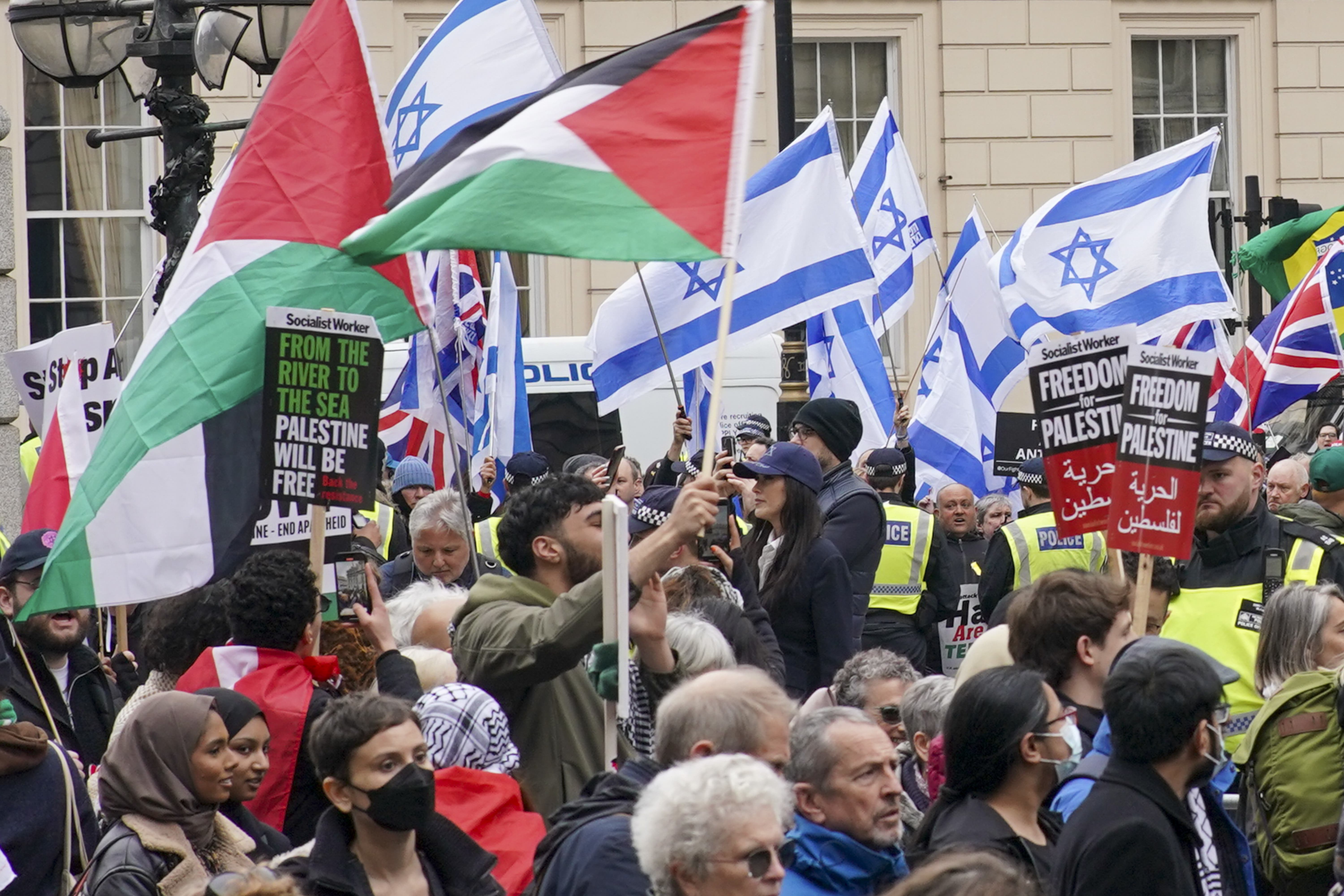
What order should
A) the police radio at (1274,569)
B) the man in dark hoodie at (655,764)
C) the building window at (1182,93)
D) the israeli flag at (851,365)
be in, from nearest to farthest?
the man in dark hoodie at (655,764) < the police radio at (1274,569) < the israeli flag at (851,365) < the building window at (1182,93)

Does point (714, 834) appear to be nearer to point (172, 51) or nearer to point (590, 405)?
point (172, 51)

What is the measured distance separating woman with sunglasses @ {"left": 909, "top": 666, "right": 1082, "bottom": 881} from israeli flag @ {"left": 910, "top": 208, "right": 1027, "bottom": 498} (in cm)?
737

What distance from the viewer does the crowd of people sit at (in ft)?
13.1

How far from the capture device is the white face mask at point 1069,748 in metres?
4.21

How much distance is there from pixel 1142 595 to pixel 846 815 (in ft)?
5.42

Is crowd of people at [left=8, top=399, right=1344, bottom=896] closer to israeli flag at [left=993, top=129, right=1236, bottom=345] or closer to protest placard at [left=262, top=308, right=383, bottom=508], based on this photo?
protest placard at [left=262, top=308, right=383, bottom=508]

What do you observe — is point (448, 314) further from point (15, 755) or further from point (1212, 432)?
point (15, 755)

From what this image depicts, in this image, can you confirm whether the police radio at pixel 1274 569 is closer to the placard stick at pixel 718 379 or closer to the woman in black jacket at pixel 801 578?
the woman in black jacket at pixel 801 578

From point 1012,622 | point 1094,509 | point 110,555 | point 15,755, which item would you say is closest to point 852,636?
point 1094,509

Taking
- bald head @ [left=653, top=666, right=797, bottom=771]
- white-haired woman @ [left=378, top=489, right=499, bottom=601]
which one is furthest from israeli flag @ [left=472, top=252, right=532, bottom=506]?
bald head @ [left=653, top=666, right=797, bottom=771]

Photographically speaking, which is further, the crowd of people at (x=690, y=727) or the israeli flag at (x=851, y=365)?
the israeli flag at (x=851, y=365)

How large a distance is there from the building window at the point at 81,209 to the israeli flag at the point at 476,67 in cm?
1257

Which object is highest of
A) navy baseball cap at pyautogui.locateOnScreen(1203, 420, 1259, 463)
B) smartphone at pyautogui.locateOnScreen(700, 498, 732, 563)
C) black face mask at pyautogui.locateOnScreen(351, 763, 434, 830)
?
navy baseball cap at pyautogui.locateOnScreen(1203, 420, 1259, 463)

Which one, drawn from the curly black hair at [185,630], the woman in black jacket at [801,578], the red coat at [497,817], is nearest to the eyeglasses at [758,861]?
the red coat at [497,817]
